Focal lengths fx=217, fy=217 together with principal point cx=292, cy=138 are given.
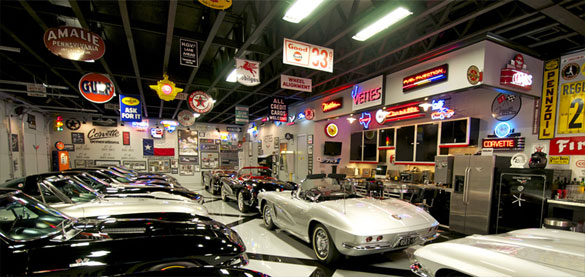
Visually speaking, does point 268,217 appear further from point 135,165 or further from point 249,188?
point 135,165

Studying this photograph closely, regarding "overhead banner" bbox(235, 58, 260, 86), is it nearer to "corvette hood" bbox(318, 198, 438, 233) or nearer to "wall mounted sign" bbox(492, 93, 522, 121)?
"corvette hood" bbox(318, 198, 438, 233)

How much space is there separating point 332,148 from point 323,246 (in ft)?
21.8

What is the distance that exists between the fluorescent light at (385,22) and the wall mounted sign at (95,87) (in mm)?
6799

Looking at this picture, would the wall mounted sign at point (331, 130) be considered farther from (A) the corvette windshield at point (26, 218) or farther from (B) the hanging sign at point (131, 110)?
(A) the corvette windshield at point (26, 218)

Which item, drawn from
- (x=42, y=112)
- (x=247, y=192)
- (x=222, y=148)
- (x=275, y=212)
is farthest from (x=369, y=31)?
(x=42, y=112)

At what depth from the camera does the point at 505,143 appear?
5438 mm

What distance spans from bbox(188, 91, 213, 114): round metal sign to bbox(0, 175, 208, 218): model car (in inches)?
168

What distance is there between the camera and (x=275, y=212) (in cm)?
446

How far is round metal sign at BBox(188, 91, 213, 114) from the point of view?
7704mm

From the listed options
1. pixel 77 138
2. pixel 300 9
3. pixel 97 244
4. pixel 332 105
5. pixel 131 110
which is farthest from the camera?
pixel 77 138

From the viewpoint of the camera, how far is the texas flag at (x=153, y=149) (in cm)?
1429

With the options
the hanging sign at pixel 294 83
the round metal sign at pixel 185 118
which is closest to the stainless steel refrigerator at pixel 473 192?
the hanging sign at pixel 294 83

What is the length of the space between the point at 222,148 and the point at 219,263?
1507cm

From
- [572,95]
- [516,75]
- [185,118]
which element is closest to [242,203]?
[516,75]
